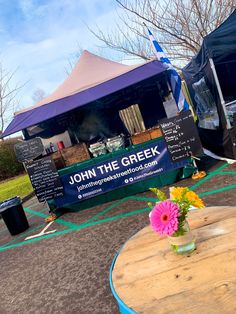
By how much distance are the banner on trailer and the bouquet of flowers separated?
410cm

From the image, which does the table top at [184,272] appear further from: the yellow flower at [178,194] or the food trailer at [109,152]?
the food trailer at [109,152]

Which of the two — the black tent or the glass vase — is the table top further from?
the black tent

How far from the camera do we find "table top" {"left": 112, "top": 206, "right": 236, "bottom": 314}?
1391mm

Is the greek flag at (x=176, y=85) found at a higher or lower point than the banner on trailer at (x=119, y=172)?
higher

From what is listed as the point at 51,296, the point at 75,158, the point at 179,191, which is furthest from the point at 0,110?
the point at 179,191

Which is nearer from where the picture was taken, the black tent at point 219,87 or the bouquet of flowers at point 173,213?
the bouquet of flowers at point 173,213

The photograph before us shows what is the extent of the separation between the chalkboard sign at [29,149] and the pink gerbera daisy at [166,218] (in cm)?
508

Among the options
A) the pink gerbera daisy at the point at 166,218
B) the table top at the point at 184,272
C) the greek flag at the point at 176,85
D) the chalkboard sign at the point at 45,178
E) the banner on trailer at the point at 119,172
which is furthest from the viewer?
the greek flag at the point at 176,85

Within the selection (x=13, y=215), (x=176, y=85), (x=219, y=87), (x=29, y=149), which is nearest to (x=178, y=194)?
(x=219, y=87)

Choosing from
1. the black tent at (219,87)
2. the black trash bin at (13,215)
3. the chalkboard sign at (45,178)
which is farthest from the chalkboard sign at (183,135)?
the black trash bin at (13,215)

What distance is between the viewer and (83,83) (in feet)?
Answer: 23.1

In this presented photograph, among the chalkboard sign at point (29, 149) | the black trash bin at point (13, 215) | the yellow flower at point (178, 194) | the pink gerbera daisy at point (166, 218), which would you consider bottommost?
the black trash bin at point (13, 215)

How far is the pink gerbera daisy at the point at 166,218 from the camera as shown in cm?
160

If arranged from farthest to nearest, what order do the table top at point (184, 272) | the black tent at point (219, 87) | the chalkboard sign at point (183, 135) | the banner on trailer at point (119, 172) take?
the banner on trailer at point (119, 172)
the chalkboard sign at point (183, 135)
the black tent at point (219, 87)
the table top at point (184, 272)
